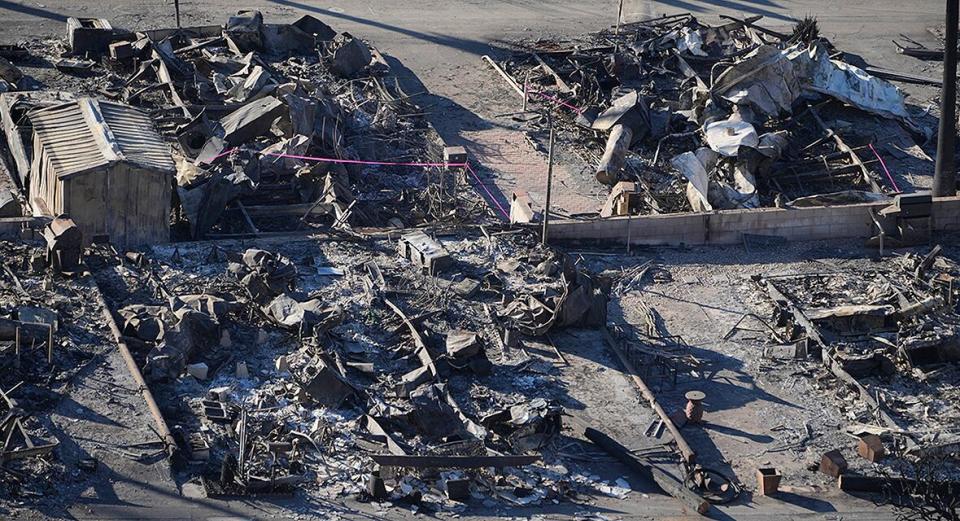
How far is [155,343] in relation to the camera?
2095 cm

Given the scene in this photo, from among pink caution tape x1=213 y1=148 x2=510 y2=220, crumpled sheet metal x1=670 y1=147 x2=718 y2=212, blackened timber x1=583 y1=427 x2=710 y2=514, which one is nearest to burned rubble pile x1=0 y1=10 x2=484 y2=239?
pink caution tape x1=213 y1=148 x2=510 y2=220

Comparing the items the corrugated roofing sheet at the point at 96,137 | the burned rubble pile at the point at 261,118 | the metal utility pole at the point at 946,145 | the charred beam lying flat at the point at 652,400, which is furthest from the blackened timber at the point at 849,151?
the corrugated roofing sheet at the point at 96,137

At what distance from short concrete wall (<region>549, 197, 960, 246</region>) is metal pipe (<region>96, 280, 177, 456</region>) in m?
7.14

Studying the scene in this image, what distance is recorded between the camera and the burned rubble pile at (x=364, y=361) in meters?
18.8

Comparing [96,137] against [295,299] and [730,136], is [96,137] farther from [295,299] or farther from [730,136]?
[730,136]

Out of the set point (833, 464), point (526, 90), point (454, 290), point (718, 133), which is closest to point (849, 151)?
point (718, 133)

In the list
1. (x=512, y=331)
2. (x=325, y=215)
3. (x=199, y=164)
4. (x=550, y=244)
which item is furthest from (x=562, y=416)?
(x=199, y=164)

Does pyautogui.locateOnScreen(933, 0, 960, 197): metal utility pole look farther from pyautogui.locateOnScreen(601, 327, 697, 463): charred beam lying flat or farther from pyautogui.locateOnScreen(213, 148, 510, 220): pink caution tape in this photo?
pyautogui.locateOnScreen(601, 327, 697, 463): charred beam lying flat

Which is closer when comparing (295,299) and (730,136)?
(295,299)

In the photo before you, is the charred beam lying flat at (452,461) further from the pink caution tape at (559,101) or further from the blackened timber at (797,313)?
the pink caution tape at (559,101)

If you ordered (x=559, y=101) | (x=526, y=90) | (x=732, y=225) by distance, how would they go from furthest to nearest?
(x=526, y=90)
(x=559, y=101)
(x=732, y=225)

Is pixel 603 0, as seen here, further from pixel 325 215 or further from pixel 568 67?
pixel 325 215

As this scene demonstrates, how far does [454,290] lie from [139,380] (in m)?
5.21

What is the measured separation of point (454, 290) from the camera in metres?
23.3
